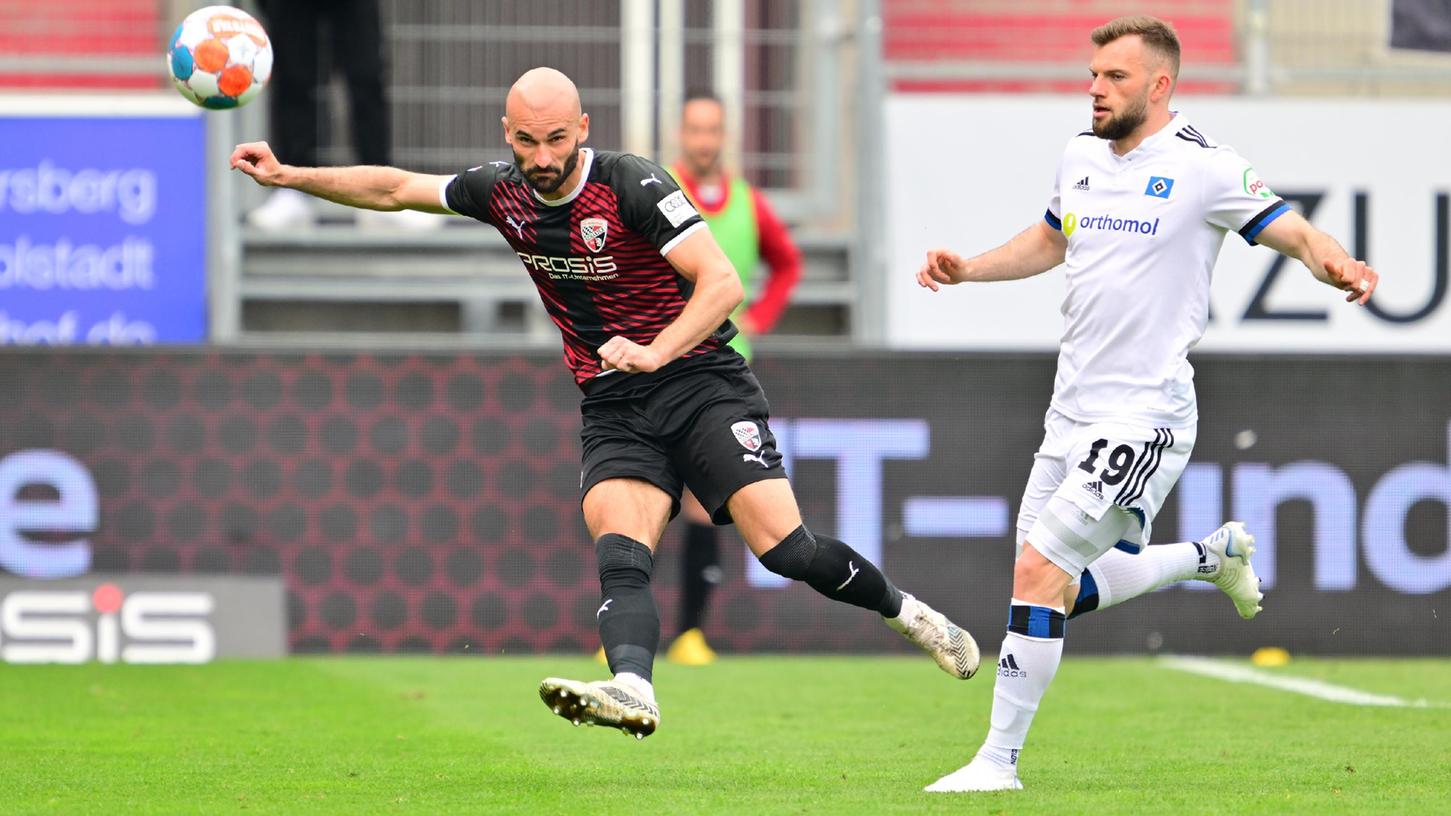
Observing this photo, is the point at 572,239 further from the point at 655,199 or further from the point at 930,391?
the point at 930,391

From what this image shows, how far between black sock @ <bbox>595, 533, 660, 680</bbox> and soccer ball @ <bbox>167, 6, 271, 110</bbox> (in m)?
2.17

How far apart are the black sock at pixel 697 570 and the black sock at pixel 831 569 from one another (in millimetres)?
3824

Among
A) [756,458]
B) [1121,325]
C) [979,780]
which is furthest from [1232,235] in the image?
[979,780]

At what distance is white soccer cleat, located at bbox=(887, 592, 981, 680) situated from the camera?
7039mm

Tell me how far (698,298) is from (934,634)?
1406mm

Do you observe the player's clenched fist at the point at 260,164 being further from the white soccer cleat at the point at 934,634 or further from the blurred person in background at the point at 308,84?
the blurred person in background at the point at 308,84

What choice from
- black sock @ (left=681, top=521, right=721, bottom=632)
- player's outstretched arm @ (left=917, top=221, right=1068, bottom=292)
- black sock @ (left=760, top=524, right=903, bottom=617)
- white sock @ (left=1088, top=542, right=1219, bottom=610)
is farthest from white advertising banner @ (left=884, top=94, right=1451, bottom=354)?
black sock @ (left=760, top=524, right=903, bottom=617)

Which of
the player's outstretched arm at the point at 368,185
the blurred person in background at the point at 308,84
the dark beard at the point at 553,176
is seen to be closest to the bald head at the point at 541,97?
the dark beard at the point at 553,176

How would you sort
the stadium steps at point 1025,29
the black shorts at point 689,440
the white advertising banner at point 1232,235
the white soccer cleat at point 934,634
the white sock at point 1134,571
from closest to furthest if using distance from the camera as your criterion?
the black shorts at point 689,440 < the white soccer cleat at point 934,634 < the white sock at point 1134,571 < the white advertising banner at point 1232,235 < the stadium steps at point 1025,29

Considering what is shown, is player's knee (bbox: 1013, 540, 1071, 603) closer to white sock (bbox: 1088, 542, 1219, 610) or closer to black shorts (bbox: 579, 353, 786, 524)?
white sock (bbox: 1088, 542, 1219, 610)

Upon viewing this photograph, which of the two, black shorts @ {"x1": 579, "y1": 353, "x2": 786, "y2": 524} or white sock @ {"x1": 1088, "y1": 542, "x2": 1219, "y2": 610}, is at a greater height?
black shorts @ {"x1": 579, "y1": 353, "x2": 786, "y2": 524}

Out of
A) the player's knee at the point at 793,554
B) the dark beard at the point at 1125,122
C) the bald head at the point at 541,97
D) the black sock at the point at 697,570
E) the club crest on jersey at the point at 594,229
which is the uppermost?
the bald head at the point at 541,97

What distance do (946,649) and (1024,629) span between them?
28.1 inches

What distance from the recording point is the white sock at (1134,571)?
23.5 ft
